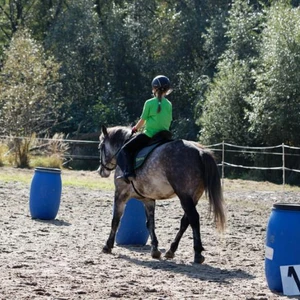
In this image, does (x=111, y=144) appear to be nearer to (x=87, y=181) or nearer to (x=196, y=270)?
(x=196, y=270)

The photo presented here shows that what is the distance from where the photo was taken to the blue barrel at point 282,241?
25.2ft

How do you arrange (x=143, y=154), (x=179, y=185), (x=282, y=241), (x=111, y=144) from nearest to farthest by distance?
(x=282, y=241)
(x=179, y=185)
(x=143, y=154)
(x=111, y=144)

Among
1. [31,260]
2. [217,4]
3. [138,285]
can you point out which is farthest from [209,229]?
[217,4]

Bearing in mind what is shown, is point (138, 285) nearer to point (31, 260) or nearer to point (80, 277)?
point (80, 277)

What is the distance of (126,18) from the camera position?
44.8 metres

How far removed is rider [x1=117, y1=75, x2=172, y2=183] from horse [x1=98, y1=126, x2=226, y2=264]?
0.18 meters

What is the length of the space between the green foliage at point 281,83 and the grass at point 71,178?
800cm

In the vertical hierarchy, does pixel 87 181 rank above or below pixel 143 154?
below

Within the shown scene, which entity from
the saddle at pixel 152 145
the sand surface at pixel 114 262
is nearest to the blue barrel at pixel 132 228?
the sand surface at pixel 114 262

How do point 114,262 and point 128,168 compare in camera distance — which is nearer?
point 114,262

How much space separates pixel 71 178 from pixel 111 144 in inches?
558

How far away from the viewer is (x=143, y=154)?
1057cm

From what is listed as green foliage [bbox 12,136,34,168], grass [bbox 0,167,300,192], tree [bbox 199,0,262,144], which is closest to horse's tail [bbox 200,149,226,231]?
grass [bbox 0,167,300,192]

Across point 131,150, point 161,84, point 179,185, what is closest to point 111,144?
point 131,150
